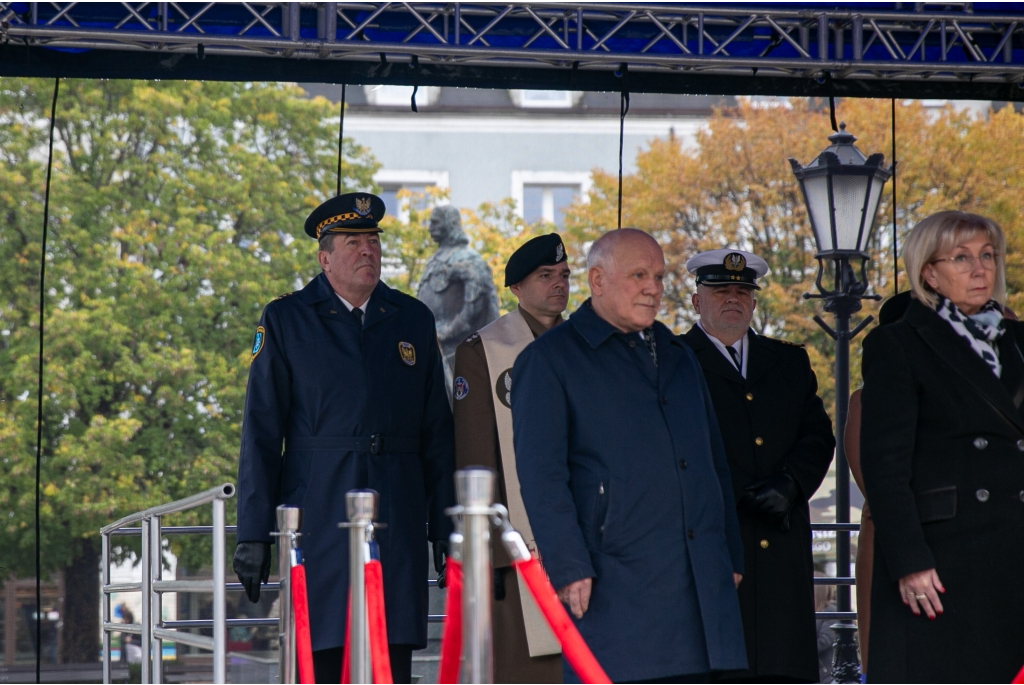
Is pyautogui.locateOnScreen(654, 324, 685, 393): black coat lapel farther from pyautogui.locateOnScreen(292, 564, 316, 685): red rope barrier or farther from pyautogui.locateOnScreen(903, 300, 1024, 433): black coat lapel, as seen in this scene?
pyautogui.locateOnScreen(292, 564, 316, 685): red rope barrier

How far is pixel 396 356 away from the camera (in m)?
5.05

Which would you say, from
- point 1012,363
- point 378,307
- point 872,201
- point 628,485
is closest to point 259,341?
point 378,307

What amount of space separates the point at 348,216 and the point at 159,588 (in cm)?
149

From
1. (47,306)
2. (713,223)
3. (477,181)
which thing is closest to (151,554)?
(47,306)

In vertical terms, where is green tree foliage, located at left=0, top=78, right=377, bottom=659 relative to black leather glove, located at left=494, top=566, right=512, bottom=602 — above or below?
above

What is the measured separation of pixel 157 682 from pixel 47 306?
17.7 meters

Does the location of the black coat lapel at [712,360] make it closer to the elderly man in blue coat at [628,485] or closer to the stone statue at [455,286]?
the elderly man in blue coat at [628,485]

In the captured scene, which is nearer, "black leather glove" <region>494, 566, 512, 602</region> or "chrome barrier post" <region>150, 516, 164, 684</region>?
"chrome barrier post" <region>150, 516, 164, 684</region>

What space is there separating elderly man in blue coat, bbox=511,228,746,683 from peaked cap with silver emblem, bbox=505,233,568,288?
1.16m

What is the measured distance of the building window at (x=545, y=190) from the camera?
120 ft

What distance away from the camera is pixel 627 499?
3.74m

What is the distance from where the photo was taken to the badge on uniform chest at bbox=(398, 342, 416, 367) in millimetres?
5070

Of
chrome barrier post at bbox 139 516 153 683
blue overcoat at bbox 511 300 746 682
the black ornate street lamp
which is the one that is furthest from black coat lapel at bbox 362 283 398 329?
the black ornate street lamp

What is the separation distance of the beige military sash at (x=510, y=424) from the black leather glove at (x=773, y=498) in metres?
0.79
